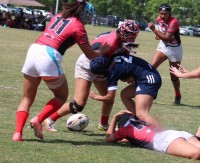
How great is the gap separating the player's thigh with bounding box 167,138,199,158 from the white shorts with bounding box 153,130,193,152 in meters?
0.05

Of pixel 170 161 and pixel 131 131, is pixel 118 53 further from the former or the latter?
pixel 170 161

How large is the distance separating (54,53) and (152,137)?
1.59 metres

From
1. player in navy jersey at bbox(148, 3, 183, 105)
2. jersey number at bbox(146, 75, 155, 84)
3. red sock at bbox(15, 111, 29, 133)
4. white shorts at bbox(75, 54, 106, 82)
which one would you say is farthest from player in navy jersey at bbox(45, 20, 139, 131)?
player in navy jersey at bbox(148, 3, 183, 105)

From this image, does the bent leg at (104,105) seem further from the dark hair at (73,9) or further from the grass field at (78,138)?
the dark hair at (73,9)

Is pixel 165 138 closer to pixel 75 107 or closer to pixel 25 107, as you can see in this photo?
pixel 75 107

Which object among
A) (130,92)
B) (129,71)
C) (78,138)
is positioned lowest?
(78,138)

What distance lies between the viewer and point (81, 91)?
26.3 ft

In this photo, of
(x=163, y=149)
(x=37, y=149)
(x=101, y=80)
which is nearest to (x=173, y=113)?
(x=101, y=80)

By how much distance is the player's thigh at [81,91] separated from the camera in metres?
7.93

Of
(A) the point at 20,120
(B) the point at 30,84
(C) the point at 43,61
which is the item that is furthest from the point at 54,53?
(A) the point at 20,120

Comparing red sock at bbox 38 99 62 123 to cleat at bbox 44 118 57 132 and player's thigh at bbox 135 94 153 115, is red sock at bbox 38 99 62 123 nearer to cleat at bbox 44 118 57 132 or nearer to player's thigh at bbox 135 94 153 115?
cleat at bbox 44 118 57 132

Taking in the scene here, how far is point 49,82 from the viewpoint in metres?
7.10

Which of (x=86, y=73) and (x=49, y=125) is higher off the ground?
(x=86, y=73)

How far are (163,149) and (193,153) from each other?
1.60ft
